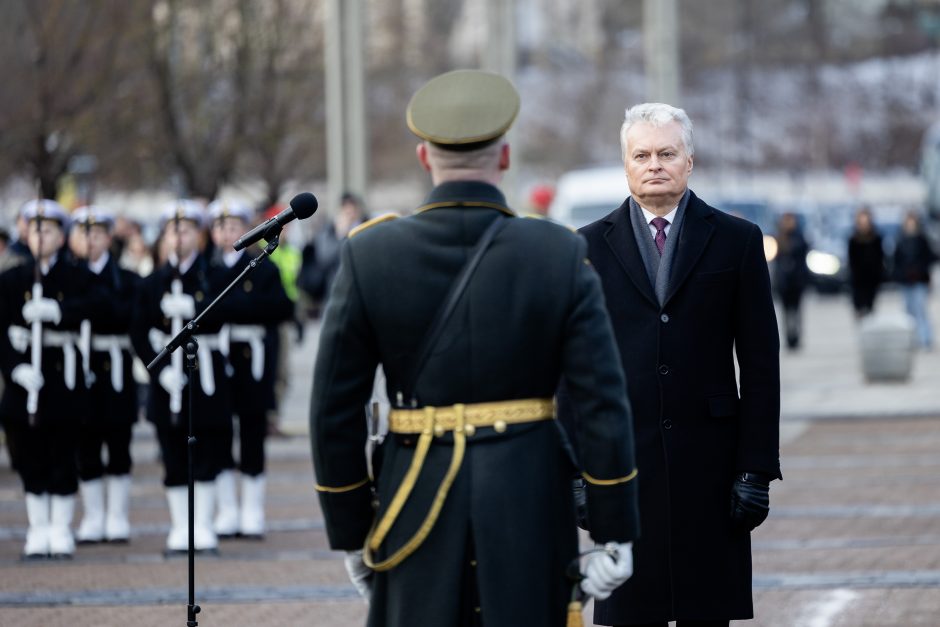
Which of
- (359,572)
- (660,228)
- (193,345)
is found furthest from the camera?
(193,345)

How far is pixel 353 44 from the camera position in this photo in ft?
72.3

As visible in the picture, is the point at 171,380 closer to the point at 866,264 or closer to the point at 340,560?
the point at 340,560

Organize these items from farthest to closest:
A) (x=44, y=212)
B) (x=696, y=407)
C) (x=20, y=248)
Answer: (x=20, y=248), (x=44, y=212), (x=696, y=407)

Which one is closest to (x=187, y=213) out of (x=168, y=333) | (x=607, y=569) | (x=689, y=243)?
(x=168, y=333)

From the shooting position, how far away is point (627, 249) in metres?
5.71

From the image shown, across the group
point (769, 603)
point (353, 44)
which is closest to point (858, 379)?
point (353, 44)

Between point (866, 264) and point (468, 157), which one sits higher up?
point (468, 157)

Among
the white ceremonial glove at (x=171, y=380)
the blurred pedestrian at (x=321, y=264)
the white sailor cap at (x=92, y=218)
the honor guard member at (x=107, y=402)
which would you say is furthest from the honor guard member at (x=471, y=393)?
the blurred pedestrian at (x=321, y=264)

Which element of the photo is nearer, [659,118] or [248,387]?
[659,118]

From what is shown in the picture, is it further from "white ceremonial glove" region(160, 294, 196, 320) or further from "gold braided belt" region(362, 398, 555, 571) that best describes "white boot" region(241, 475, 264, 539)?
"gold braided belt" region(362, 398, 555, 571)

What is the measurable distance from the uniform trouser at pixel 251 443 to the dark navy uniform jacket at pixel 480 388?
6653 mm

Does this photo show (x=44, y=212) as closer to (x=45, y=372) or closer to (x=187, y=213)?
(x=187, y=213)

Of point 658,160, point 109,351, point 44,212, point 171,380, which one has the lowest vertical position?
point 171,380

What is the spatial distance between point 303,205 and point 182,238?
14.7ft
